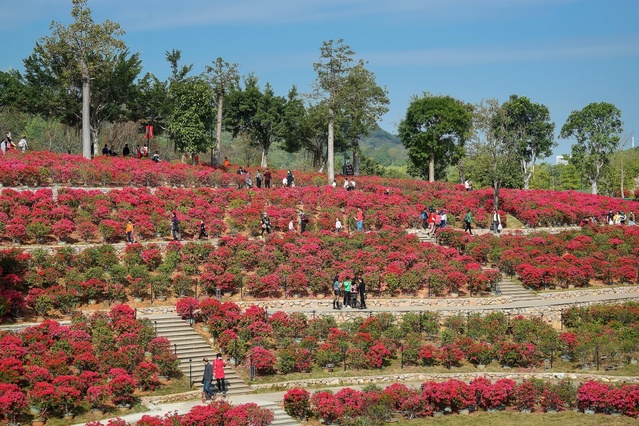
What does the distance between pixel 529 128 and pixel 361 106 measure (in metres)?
18.9

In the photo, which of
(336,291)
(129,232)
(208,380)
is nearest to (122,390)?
(208,380)

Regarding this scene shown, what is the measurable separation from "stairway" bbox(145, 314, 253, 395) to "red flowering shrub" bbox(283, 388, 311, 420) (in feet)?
8.95

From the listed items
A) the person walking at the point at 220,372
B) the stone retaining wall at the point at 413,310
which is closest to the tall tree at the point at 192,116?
the stone retaining wall at the point at 413,310

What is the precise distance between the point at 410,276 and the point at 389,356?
7044 millimetres

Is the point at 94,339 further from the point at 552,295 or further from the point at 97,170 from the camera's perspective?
the point at 552,295

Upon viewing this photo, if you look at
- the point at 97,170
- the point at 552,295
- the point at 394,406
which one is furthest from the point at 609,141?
the point at 394,406

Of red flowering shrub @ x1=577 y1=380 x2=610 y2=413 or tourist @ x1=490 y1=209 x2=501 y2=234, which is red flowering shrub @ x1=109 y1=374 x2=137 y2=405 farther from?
tourist @ x1=490 y1=209 x2=501 y2=234

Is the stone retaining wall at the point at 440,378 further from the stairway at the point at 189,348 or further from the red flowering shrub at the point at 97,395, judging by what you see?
the red flowering shrub at the point at 97,395

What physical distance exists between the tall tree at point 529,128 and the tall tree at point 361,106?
14.4 meters

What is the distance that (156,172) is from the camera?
4528 cm

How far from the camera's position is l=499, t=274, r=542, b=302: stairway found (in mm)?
37844

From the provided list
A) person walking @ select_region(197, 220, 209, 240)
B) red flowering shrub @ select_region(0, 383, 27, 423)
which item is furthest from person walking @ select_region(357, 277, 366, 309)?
red flowering shrub @ select_region(0, 383, 27, 423)

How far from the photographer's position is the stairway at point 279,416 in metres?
24.2

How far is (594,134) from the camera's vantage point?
241 feet
